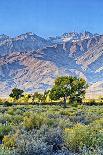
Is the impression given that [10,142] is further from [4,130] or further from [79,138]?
[4,130]

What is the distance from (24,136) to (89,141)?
8.37 ft

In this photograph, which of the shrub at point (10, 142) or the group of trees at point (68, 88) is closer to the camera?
the shrub at point (10, 142)

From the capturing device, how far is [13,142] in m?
14.5

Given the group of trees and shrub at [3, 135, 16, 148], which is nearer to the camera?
shrub at [3, 135, 16, 148]

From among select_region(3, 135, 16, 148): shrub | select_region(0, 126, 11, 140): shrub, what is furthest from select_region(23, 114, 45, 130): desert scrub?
select_region(3, 135, 16, 148): shrub

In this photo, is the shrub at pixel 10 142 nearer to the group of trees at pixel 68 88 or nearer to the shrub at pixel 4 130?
the shrub at pixel 4 130

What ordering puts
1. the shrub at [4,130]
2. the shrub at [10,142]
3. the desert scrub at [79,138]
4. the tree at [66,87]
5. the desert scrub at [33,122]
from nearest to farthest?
the desert scrub at [79,138] → the shrub at [10,142] → the shrub at [4,130] → the desert scrub at [33,122] → the tree at [66,87]

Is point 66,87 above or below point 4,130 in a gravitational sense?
above

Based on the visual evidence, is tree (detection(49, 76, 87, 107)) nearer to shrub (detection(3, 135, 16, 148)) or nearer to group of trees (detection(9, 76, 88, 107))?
group of trees (detection(9, 76, 88, 107))

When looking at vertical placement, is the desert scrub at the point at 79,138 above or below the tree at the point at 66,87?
below

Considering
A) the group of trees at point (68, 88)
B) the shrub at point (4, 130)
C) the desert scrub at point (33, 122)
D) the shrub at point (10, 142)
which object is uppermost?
the group of trees at point (68, 88)

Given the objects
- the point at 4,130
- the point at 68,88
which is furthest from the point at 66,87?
the point at 4,130

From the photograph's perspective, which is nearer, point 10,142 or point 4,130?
point 10,142

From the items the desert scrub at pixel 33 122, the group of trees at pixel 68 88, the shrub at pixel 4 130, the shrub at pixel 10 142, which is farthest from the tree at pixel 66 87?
the shrub at pixel 10 142
